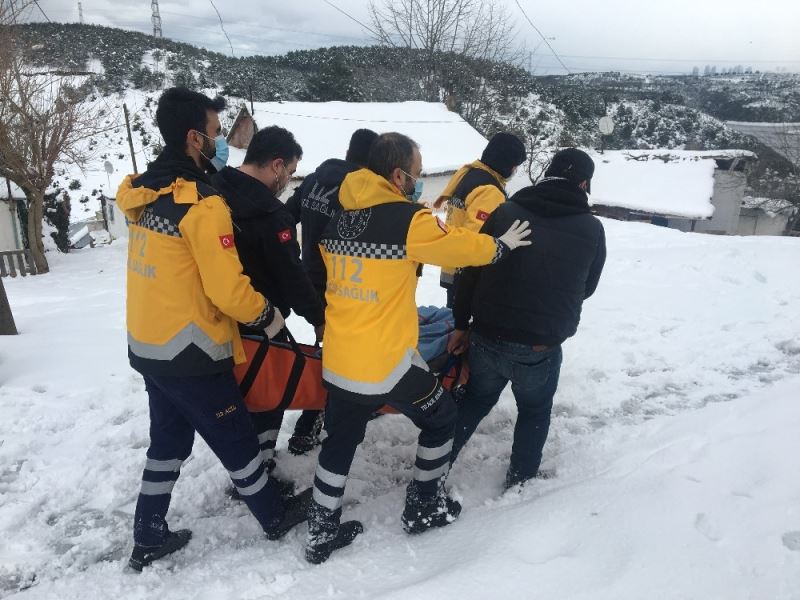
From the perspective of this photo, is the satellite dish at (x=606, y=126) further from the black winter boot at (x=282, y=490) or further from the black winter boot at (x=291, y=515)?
the black winter boot at (x=291, y=515)

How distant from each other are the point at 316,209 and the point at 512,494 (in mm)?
1986

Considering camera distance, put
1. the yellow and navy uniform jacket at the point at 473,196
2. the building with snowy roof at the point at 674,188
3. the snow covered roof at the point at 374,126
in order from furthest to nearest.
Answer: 1. the building with snowy roof at the point at 674,188
2. the snow covered roof at the point at 374,126
3. the yellow and navy uniform jacket at the point at 473,196

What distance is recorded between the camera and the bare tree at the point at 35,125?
→ 1282 cm

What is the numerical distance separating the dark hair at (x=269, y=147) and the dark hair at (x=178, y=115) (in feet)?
0.99

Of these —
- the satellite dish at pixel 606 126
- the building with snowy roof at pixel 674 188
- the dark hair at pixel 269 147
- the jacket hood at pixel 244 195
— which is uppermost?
the satellite dish at pixel 606 126

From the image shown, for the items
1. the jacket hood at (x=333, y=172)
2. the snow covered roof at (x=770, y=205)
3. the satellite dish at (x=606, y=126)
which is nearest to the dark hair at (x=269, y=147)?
the jacket hood at (x=333, y=172)

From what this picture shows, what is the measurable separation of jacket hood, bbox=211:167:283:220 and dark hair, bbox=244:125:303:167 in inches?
3.9

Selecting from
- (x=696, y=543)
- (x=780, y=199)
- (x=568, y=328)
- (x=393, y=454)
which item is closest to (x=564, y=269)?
(x=568, y=328)

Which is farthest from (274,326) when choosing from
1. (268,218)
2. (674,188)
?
(674,188)

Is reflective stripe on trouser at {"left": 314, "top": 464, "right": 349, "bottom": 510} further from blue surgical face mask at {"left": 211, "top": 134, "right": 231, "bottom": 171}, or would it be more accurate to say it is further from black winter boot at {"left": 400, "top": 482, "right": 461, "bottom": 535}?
blue surgical face mask at {"left": 211, "top": 134, "right": 231, "bottom": 171}

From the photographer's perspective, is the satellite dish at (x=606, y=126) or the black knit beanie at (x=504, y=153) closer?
the black knit beanie at (x=504, y=153)

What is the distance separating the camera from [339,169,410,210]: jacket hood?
2236 millimetres

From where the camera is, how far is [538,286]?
2602 millimetres

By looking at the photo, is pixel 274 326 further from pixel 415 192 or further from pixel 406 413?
pixel 415 192
